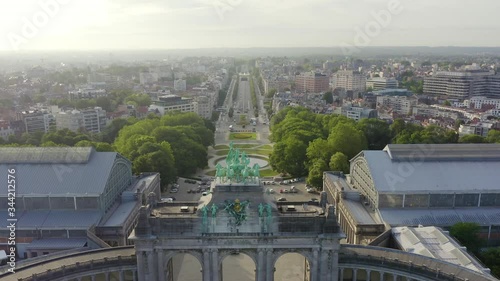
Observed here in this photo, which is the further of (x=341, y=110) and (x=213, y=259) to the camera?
(x=341, y=110)

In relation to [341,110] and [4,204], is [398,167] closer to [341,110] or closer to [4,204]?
[4,204]

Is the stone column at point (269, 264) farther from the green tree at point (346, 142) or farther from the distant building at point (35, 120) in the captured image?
the distant building at point (35, 120)

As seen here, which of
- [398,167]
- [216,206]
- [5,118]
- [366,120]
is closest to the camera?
[216,206]

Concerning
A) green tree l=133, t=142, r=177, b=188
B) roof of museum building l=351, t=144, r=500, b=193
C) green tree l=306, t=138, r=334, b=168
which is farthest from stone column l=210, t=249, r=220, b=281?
green tree l=306, t=138, r=334, b=168

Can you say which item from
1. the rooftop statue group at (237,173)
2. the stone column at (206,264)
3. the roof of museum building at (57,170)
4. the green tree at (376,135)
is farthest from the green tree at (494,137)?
the roof of museum building at (57,170)

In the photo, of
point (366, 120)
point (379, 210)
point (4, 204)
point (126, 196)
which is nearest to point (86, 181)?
point (126, 196)

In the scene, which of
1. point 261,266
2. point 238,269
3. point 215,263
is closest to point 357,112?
point 238,269

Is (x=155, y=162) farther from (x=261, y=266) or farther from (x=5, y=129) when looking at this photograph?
(x=5, y=129)
